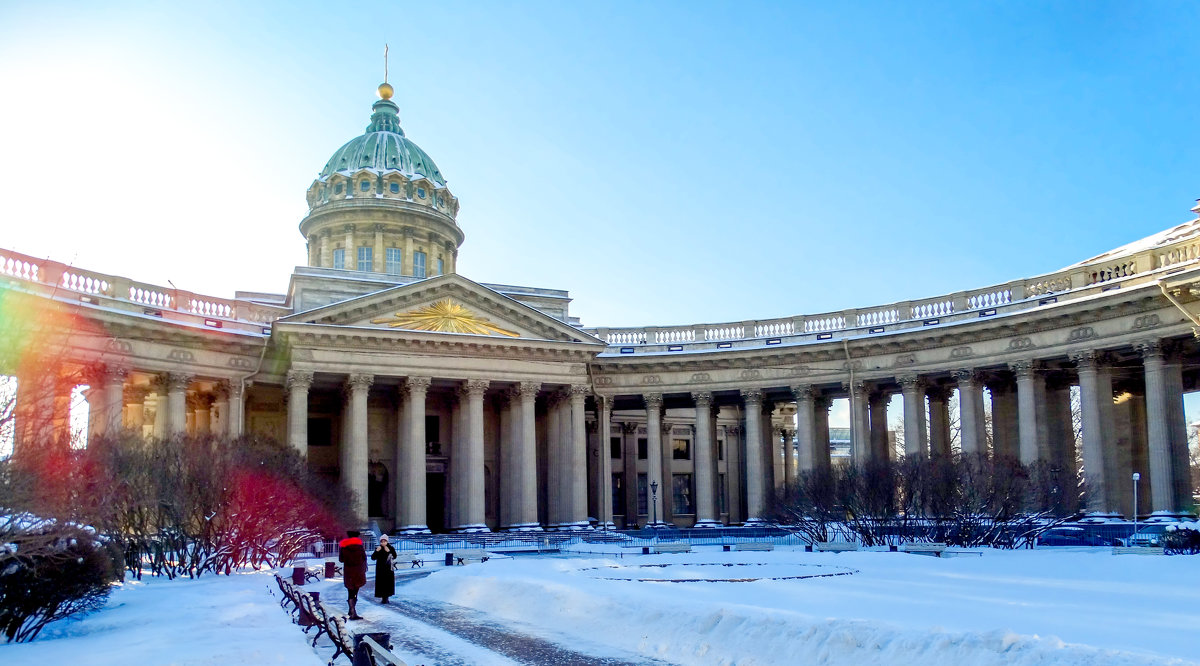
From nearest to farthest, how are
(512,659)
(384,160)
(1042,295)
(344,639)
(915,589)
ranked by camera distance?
(344,639)
(512,659)
(915,589)
(1042,295)
(384,160)

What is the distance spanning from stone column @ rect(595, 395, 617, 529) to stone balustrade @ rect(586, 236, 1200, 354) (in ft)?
10.1

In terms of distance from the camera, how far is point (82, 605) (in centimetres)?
1780

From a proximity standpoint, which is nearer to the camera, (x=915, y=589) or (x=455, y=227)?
(x=915, y=589)

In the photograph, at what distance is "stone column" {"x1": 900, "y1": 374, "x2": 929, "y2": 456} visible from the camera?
158 feet

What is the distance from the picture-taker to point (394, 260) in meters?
67.2

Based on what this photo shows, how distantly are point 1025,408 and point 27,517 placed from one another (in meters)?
38.8

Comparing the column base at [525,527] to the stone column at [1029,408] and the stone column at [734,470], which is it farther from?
the stone column at [734,470]

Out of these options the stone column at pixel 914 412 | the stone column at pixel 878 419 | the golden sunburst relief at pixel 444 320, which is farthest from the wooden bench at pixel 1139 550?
the golden sunburst relief at pixel 444 320

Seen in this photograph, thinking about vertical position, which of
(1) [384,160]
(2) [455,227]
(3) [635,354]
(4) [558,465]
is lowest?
(4) [558,465]

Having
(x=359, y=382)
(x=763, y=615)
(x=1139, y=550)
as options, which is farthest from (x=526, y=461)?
(x=763, y=615)

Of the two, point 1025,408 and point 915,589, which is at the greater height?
point 1025,408

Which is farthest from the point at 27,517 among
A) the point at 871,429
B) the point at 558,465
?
the point at 871,429

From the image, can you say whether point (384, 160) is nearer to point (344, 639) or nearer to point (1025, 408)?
point (1025, 408)

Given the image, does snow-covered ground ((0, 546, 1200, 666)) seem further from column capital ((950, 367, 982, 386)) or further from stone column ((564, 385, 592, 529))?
stone column ((564, 385, 592, 529))
